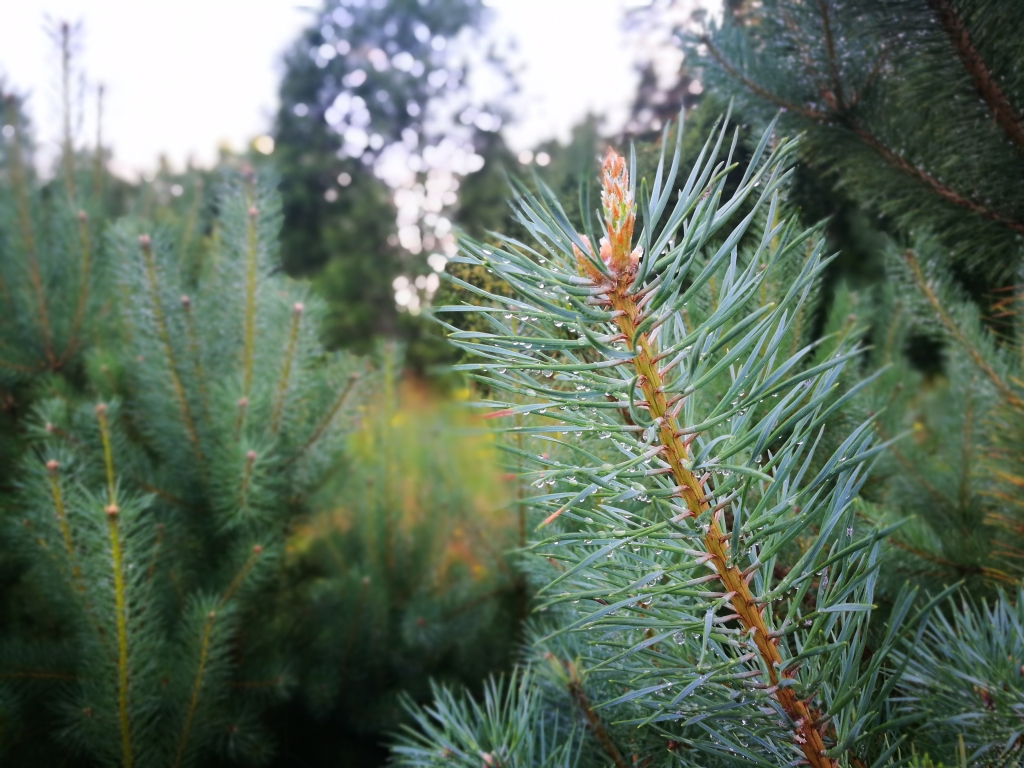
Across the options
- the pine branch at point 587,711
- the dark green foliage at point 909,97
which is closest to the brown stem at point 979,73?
the dark green foliage at point 909,97

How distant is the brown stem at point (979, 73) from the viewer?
1.88 ft

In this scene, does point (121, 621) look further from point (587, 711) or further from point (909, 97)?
point (909, 97)

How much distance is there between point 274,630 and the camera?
120 centimetres

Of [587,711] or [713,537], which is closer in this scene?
[713,537]

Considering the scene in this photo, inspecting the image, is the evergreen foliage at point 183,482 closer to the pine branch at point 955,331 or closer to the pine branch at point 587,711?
the pine branch at point 587,711

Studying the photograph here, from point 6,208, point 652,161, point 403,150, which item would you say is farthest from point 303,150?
point 652,161

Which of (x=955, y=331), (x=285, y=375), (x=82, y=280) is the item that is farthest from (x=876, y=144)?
(x=82, y=280)

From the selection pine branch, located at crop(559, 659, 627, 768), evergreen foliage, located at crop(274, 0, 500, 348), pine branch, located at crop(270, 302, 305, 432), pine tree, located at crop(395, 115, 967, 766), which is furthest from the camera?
evergreen foliage, located at crop(274, 0, 500, 348)

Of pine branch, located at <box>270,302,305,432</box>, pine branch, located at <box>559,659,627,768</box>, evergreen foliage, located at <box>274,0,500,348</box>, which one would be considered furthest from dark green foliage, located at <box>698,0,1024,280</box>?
evergreen foliage, located at <box>274,0,500,348</box>

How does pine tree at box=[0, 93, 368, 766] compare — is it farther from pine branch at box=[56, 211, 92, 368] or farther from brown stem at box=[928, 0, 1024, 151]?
brown stem at box=[928, 0, 1024, 151]

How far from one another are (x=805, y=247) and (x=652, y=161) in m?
0.20

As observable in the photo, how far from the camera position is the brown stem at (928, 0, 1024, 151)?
0.57 m

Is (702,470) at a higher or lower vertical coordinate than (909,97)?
lower

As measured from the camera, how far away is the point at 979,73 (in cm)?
58
